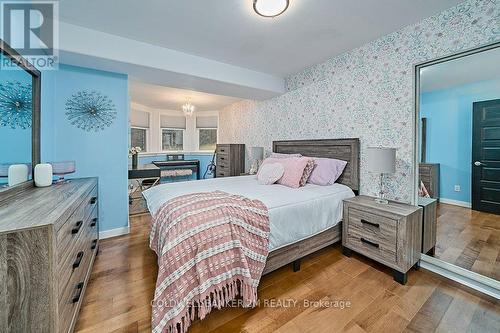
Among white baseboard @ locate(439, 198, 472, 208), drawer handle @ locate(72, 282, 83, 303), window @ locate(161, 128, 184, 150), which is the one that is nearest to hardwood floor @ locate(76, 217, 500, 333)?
drawer handle @ locate(72, 282, 83, 303)

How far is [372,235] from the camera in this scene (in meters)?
1.98

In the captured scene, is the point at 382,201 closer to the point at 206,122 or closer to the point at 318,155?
the point at 318,155

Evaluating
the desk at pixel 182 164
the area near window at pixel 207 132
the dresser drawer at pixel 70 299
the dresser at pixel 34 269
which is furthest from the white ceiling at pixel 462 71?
the desk at pixel 182 164

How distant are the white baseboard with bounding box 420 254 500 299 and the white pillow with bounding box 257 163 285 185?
5.48 ft

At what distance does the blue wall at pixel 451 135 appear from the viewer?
2.06m

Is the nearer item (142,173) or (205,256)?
(205,256)

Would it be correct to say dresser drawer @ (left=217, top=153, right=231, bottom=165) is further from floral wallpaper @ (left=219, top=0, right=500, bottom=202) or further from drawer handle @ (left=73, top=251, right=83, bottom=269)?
drawer handle @ (left=73, top=251, right=83, bottom=269)

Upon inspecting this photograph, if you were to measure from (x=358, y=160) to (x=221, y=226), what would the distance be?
2037 millimetres

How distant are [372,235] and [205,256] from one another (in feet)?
5.37

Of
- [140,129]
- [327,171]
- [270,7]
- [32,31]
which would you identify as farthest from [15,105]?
[140,129]

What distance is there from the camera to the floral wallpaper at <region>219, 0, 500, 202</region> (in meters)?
1.77

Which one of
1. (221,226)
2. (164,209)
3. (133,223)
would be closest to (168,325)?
(221,226)

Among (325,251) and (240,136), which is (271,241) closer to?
(325,251)

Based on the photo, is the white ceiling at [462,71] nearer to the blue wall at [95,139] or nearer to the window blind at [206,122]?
the blue wall at [95,139]
